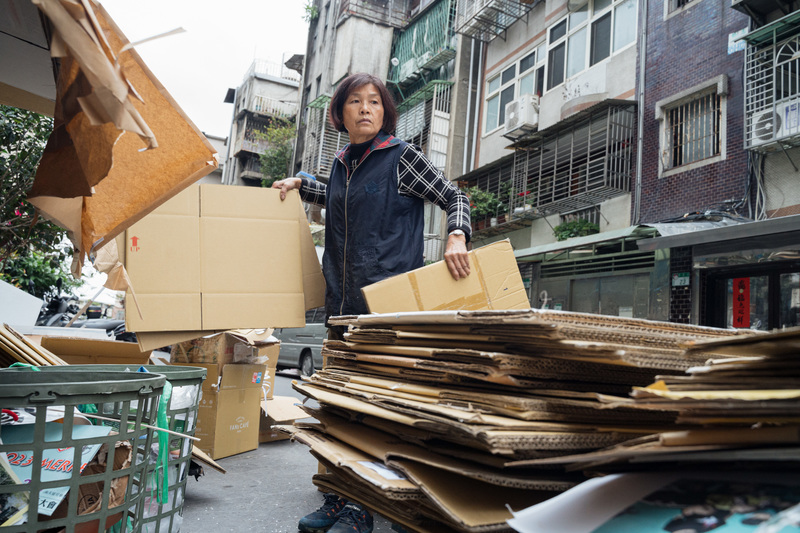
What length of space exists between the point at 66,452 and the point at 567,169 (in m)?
12.1

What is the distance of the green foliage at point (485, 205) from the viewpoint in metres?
14.5

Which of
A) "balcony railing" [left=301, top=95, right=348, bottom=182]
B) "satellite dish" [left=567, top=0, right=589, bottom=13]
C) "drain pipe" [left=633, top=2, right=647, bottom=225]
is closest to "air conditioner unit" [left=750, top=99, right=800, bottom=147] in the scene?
"drain pipe" [left=633, top=2, right=647, bottom=225]

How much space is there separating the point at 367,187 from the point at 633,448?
6.15 feet

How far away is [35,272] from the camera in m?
8.15

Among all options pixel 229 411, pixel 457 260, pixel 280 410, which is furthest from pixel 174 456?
pixel 280 410

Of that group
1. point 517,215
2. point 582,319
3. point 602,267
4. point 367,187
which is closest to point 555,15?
point 517,215

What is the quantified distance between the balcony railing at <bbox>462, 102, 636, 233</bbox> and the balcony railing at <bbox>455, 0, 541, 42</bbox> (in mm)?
4106

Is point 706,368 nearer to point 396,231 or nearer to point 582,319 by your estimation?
point 582,319

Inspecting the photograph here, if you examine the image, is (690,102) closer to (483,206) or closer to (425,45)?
(483,206)

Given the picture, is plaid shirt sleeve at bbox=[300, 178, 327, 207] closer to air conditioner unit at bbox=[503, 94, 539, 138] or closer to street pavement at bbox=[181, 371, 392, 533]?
street pavement at bbox=[181, 371, 392, 533]

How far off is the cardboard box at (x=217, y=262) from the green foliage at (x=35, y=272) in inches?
198

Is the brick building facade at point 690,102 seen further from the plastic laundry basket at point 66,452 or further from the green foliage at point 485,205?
the plastic laundry basket at point 66,452

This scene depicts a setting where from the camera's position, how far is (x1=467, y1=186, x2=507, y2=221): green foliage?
14.5m

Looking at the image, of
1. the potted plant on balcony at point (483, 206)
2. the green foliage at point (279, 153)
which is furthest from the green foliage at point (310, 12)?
the potted plant on balcony at point (483, 206)
